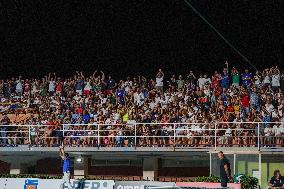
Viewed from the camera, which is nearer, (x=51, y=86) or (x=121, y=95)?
(x=121, y=95)

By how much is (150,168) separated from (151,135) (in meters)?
2.16

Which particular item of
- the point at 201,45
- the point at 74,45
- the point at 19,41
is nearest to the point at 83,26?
the point at 74,45

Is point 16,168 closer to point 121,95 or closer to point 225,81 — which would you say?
point 121,95

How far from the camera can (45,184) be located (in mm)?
28719

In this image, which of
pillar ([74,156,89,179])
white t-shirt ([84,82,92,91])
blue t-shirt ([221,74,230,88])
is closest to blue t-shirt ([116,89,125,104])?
white t-shirt ([84,82,92,91])

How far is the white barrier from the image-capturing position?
27.3 meters

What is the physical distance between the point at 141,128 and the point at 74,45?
16939 mm

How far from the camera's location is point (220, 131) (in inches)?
1232

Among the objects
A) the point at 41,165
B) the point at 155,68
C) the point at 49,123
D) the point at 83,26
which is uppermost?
the point at 83,26

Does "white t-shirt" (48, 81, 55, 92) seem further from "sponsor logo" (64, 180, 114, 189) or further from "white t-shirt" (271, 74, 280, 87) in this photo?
"white t-shirt" (271, 74, 280, 87)

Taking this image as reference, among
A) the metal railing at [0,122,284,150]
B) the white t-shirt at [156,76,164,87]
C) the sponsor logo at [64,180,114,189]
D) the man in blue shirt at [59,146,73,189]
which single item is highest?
the white t-shirt at [156,76,164,87]

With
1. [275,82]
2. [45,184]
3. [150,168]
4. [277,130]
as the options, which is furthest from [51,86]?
[277,130]

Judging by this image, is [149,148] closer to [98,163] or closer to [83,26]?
[98,163]

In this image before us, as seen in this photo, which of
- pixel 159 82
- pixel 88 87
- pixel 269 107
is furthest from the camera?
pixel 88 87
